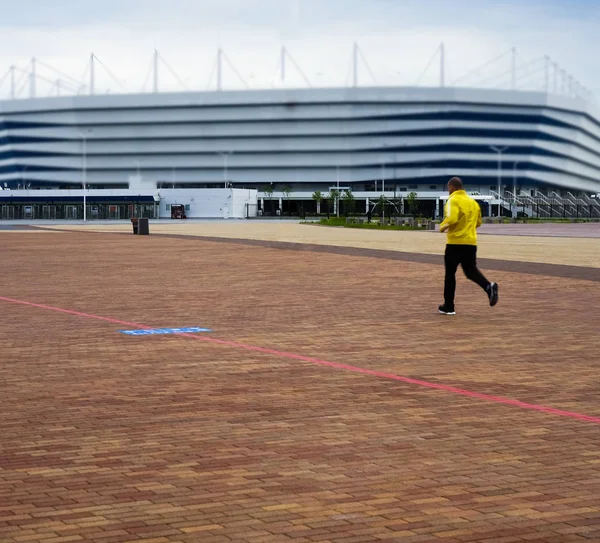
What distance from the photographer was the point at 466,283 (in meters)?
21.0

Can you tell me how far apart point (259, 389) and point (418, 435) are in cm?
211

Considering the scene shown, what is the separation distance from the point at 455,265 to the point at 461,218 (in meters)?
0.65

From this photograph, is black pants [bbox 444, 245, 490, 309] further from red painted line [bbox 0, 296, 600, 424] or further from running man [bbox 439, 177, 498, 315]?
red painted line [bbox 0, 296, 600, 424]

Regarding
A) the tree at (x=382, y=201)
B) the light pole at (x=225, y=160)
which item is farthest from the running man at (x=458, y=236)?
the light pole at (x=225, y=160)

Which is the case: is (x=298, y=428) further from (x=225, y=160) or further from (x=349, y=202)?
(x=225, y=160)

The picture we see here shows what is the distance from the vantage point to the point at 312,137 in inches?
6211

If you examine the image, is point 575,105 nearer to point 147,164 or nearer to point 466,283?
point 147,164

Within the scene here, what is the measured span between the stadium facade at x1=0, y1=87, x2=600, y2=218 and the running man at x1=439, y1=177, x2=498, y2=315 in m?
136

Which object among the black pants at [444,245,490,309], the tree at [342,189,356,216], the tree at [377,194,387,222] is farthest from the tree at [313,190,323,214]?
the black pants at [444,245,490,309]

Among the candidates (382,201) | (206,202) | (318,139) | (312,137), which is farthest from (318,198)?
(206,202)

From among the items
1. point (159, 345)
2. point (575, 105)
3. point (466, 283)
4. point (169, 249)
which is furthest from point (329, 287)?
point (575, 105)

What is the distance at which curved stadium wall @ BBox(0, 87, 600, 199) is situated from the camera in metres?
155

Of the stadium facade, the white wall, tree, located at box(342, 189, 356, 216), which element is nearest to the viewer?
the white wall

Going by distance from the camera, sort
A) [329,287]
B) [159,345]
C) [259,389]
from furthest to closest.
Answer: [329,287]
[159,345]
[259,389]
